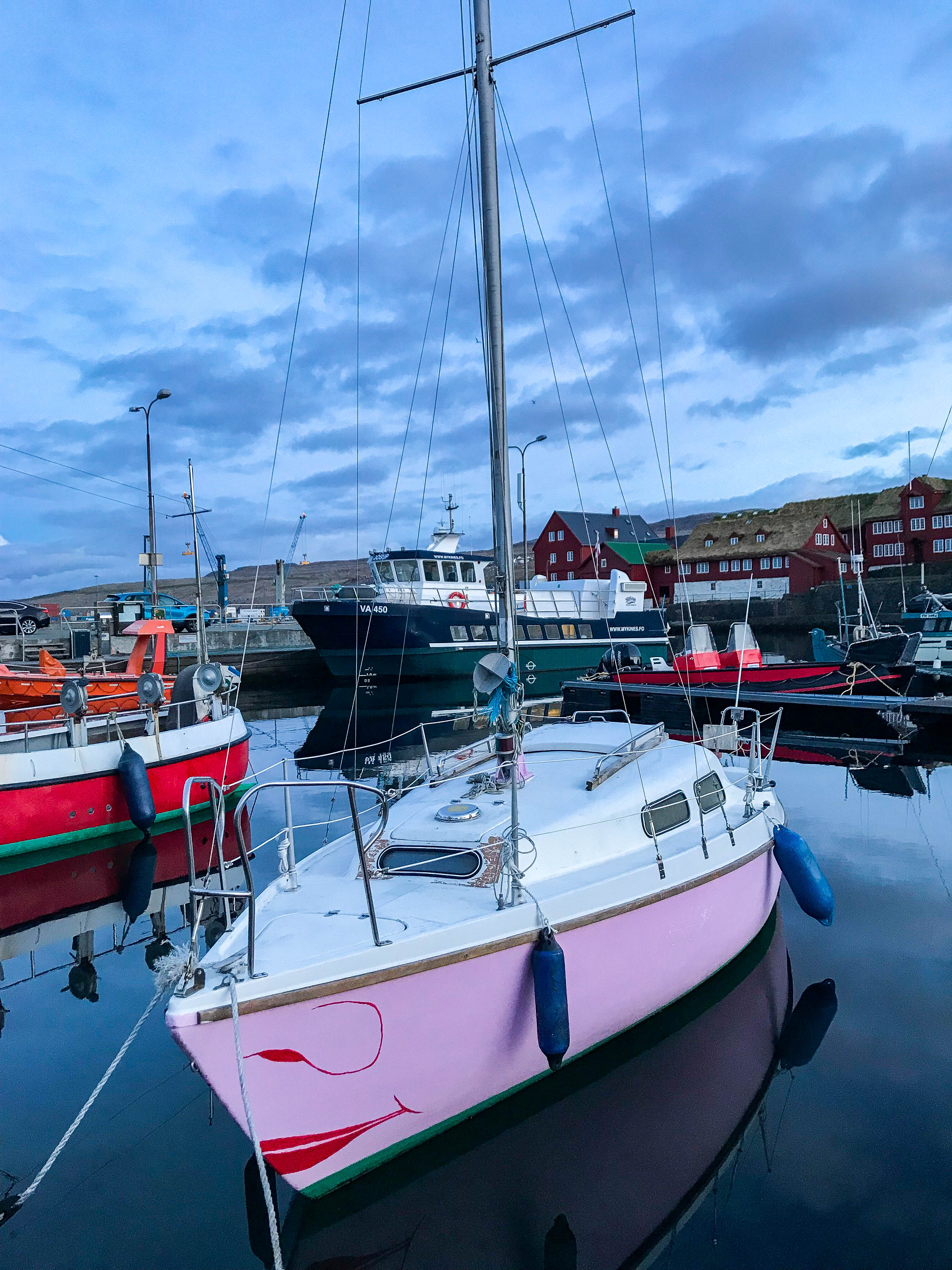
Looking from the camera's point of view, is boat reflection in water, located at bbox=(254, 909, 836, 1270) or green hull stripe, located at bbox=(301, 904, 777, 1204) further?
green hull stripe, located at bbox=(301, 904, 777, 1204)

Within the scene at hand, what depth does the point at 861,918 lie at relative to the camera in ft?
27.6

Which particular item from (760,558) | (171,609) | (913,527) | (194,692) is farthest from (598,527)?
(194,692)

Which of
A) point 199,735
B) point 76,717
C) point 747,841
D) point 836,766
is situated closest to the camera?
point 747,841

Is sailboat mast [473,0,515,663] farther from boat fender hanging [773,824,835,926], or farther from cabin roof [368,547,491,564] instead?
cabin roof [368,547,491,564]

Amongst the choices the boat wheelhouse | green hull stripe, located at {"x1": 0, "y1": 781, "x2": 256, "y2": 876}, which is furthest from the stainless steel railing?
the boat wheelhouse

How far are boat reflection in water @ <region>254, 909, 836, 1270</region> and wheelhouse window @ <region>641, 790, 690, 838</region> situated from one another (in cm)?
158

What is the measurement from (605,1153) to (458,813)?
8.18 ft

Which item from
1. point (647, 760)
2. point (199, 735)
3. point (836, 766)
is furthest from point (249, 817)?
point (836, 766)

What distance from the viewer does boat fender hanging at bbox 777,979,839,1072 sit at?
6164 millimetres

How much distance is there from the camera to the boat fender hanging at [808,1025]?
20.2 ft

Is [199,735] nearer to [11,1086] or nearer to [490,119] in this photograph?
[11,1086]

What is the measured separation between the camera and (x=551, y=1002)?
4781 mm

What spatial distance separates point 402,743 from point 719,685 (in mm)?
9660

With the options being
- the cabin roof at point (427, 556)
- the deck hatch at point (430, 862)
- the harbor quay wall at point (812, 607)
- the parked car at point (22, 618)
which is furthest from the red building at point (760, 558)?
the deck hatch at point (430, 862)
